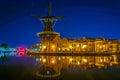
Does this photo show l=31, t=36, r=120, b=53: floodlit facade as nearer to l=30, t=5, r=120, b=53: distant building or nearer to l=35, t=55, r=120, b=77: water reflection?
l=30, t=5, r=120, b=53: distant building

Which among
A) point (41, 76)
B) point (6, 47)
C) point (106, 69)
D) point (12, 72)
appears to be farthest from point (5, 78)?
point (6, 47)

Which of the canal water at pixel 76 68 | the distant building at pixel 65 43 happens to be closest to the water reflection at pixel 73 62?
the canal water at pixel 76 68

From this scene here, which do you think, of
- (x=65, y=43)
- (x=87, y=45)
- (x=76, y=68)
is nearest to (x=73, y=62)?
(x=76, y=68)

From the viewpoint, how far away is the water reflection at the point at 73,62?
4403cm

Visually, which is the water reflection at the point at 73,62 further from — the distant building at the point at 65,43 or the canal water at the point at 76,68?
the distant building at the point at 65,43

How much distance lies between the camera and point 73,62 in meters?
46.5

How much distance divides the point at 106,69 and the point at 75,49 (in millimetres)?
10779

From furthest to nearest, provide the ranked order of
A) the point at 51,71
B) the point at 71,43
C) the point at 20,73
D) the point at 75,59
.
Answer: the point at 71,43
the point at 20,73
the point at 75,59
the point at 51,71

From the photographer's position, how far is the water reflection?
44.0 metres

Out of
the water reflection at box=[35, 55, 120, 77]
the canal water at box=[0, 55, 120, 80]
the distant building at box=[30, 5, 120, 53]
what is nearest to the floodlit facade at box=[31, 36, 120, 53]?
the distant building at box=[30, 5, 120, 53]

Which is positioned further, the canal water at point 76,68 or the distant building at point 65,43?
the distant building at point 65,43

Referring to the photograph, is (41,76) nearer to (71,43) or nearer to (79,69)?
(79,69)

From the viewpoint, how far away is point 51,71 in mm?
43594

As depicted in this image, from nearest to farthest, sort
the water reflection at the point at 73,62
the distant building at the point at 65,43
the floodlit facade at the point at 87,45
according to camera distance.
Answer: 1. the water reflection at the point at 73,62
2. the distant building at the point at 65,43
3. the floodlit facade at the point at 87,45
